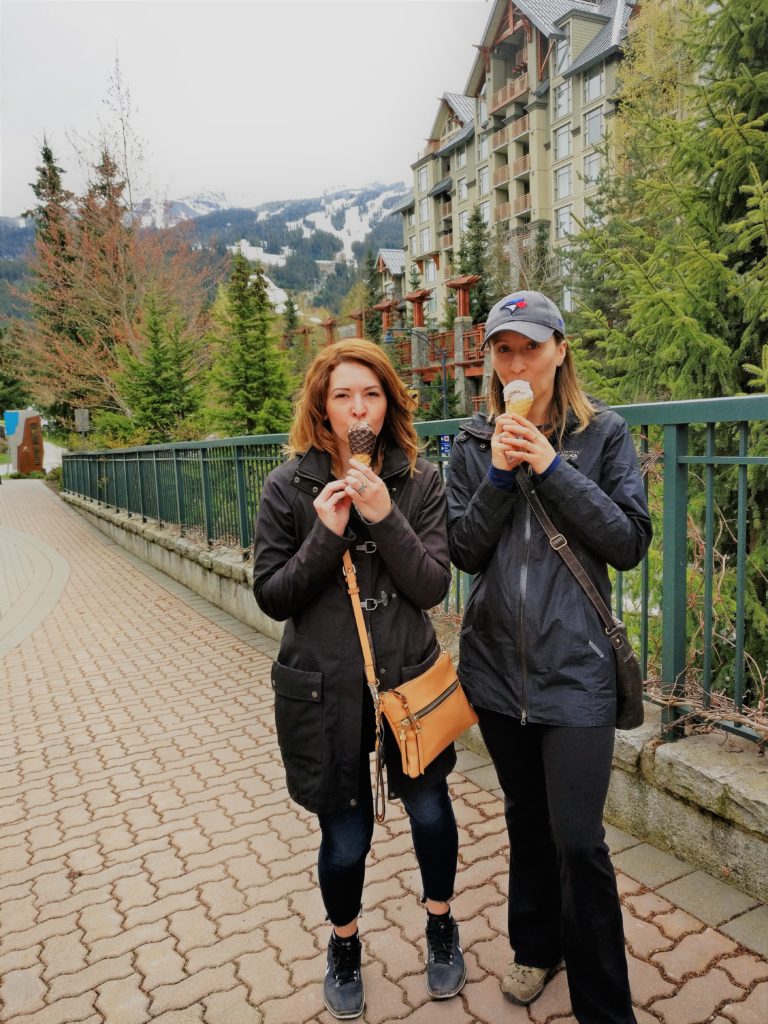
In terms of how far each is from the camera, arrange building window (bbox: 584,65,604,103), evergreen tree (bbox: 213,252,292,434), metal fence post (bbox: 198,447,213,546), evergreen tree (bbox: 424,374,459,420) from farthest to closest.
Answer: building window (bbox: 584,65,604,103), evergreen tree (bbox: 424,374,459,420), evergreen tree (bbox: 213,252,292,434), metal fence post (bbox: 198,447,213,546)

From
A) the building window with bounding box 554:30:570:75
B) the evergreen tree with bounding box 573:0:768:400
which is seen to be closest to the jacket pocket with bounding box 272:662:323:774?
the evergreen tree with bounding box 573:0:768:400

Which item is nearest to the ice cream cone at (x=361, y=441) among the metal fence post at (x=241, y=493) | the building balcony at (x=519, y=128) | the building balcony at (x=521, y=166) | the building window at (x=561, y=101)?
the metal fence post at (x=241, y=493)

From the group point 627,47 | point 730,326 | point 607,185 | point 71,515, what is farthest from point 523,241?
point 730,326

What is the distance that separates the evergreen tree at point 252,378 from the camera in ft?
65.5

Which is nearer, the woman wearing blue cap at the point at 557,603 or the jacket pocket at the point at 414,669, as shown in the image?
the woman wearing blue cap at the point at 557,603

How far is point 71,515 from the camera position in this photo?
74.0 ft

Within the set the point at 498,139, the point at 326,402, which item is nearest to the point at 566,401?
the point at 326,402

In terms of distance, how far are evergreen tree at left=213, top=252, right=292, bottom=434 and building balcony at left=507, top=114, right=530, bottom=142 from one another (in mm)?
34144

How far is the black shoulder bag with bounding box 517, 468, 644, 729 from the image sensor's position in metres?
1.93

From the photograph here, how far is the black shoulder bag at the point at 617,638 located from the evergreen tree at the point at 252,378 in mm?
17892

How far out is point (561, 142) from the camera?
147ft

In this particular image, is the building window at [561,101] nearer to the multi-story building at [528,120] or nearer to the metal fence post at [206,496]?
the multi-story building at [528,120]

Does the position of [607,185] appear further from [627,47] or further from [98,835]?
[98,835]

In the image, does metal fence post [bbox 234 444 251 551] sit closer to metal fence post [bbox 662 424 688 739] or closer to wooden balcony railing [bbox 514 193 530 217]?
metal fence post [bbox 662 424 688 739]
